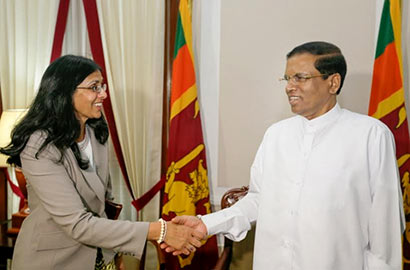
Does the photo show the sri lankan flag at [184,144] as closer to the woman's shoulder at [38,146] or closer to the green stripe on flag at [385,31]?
the woman's shoulder at [38,146]

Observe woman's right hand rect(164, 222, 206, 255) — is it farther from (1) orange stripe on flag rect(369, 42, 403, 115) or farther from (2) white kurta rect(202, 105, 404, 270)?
(1) orange stripe on flag rect(369, 42, 403, 115)

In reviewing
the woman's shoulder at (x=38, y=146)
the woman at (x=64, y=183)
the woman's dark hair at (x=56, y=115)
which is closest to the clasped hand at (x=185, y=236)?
the woman at (x=64, y=183)

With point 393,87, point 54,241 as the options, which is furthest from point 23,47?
point 393,87

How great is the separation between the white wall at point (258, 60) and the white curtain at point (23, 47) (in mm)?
1389

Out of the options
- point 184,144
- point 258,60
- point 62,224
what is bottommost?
point 62,224

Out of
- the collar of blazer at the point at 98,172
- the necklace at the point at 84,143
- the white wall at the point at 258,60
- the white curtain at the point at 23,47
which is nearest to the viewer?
the collar of blazer at the point at 98,172

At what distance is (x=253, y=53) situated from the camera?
2.90 metres

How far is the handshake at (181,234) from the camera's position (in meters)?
1.98

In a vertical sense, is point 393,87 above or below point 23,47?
below

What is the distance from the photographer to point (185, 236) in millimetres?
2055

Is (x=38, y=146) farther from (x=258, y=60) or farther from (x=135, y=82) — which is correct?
(x=258, y=60)

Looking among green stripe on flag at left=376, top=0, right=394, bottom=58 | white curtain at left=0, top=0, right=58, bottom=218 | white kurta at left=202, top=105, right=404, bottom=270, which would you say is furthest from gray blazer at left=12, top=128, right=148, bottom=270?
green stripe on flag at left=376, top=0, right=394, bottom=58

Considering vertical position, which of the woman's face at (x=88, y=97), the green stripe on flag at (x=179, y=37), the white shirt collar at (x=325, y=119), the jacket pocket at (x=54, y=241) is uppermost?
the green stripe on flag at (x=179, y=37)

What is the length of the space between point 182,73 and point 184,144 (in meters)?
0.53
